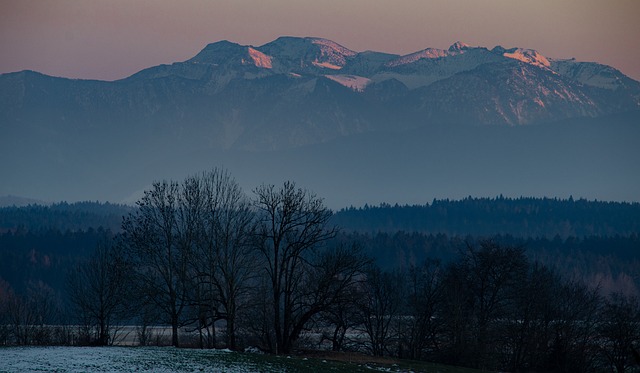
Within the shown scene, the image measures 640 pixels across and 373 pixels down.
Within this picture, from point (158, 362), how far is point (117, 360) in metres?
2.49

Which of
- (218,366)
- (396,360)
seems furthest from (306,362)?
(396,360)

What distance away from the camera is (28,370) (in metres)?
54.2

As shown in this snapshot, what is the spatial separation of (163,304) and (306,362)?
21.3 meters

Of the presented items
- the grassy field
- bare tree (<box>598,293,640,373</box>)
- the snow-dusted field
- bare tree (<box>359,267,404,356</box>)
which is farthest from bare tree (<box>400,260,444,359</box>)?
the snow-dusted field

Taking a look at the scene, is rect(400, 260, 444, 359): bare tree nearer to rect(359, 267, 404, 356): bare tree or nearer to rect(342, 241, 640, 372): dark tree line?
rect(342, 241, 640, 372): dark tree line

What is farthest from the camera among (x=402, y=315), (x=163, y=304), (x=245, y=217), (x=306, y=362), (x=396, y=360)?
(x=402, y=315)

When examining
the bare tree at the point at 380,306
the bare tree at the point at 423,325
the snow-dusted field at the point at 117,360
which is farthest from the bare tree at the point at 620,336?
the snow-dusted field at the point at 117,360

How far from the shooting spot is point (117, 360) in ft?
197

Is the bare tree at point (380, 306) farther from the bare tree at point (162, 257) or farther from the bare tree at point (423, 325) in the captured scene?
the bare tree at point (162, 257)

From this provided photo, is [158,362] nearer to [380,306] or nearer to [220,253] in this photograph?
[220,253]

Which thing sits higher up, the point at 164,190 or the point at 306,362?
the point at 164,190

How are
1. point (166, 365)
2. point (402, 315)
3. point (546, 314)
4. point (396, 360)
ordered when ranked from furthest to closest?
point (402, 315)
point (546, 314)
point (396, 360)
point (166, 365)

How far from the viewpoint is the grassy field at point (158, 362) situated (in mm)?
56625

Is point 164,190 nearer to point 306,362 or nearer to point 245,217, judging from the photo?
point 245,217
